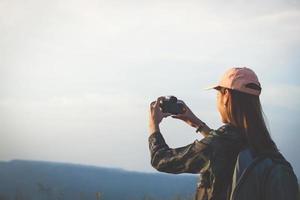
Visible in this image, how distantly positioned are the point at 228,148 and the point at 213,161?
0.13 metres

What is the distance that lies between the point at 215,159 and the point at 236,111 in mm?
333

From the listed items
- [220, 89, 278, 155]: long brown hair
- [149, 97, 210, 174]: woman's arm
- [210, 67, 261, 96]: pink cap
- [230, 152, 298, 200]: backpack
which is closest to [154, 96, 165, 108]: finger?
[149, 97, 210, 174]: woman's arm

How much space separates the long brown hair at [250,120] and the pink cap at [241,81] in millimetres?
33

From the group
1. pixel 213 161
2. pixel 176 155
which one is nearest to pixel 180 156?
pixel 176 155

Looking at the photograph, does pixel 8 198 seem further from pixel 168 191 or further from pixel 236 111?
pixel 168 191

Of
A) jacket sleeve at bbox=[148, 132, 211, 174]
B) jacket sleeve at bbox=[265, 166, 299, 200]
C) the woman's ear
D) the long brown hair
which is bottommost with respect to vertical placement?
jacket sleeve at bbox=[265, 166, 299, 200]

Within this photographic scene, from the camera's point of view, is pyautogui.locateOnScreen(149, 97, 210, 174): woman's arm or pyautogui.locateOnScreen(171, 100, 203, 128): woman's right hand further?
pyautogui.locateOnScreen(171, 100, 203, 128): woman's right hand

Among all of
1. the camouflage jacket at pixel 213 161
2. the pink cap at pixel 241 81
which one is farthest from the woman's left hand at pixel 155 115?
the pink cap at pixel 241 81

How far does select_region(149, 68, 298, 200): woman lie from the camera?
4.75 metres

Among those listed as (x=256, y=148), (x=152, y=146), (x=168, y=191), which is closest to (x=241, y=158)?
(x=256, y=148)

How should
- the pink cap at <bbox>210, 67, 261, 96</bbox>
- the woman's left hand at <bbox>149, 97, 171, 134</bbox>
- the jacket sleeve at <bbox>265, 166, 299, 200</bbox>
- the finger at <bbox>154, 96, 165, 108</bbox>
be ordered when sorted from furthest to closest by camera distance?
the finger at <bbox>154, 96, 165, 108</bbox> → the woman's left hand at <bbox>149, 97, 171, 134</bbox> → the pink cap at <bbox>210, 67, 261, 96</bbox> → the jacket sleeve at <bbox>265, 166, 299, 200</bbox>

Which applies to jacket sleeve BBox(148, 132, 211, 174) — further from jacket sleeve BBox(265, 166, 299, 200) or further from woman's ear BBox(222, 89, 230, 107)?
jacket sleeve BBox(265, 166, 299, 200)

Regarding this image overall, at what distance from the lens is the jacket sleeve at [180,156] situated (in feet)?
15.8

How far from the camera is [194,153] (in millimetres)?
4840
